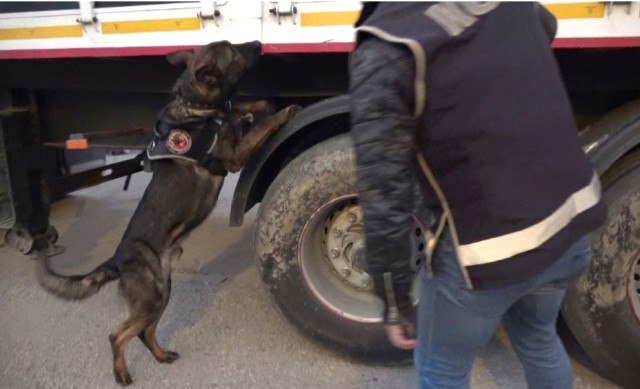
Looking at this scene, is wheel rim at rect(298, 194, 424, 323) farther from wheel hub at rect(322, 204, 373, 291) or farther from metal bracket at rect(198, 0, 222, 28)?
metal bracket at rect(198, 0, 222, 28)

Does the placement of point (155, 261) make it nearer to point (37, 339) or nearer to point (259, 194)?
point (259, 194)

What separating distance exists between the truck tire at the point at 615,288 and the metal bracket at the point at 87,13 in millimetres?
2719

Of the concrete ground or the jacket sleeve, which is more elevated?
the jacket sleeve

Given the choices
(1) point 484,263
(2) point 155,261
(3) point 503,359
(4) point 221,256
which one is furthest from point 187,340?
(1) point 484,263

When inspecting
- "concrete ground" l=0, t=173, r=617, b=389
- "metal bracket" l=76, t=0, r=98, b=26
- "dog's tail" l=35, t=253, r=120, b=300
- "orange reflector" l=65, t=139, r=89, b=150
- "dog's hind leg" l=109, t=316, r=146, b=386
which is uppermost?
"metal bracket" l=76, t=0, r=98, b=26

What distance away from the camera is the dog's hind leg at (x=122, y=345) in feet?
9.83

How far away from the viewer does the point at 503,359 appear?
303cm

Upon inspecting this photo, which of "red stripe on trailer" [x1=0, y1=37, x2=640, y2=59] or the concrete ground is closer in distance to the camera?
"red stripe on trailer" [x1=0, y1=37, x2=640, y2=59]

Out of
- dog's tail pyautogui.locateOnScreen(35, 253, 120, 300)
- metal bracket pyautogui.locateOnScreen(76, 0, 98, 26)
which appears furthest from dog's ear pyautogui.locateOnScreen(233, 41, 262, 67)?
dog's tail pyautogui.locateOnScreen(35, 253, 120, 300)

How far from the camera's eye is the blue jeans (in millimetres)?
1537

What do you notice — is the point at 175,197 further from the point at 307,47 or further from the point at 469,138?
the point at 469,138

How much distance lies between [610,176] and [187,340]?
2503mm

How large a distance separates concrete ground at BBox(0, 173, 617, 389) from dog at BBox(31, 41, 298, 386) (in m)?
0.23

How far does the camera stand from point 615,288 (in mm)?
2574
